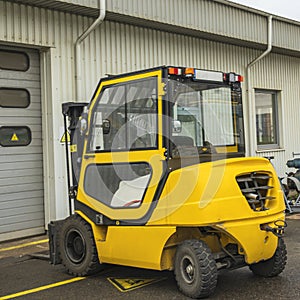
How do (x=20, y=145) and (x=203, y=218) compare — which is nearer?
(x=203, y=218)

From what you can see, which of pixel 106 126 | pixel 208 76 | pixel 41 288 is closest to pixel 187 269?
pixel 41 288

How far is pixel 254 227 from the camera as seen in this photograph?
538 centimetres

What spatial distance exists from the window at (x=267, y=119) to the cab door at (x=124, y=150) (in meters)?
8.85

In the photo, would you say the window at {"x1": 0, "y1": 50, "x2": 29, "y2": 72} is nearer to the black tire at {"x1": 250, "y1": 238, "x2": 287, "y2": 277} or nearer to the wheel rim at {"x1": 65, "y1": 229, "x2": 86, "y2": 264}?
the wheel rim at {"x1": 65, "y1": 229, "x2": 86, "y2": 264}

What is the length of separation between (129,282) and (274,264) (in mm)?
1755

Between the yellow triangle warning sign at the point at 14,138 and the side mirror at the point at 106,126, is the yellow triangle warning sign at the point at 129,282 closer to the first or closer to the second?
the side mirror at the point at 106,126

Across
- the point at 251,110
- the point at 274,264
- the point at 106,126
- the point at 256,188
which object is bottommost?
the point at 274,264

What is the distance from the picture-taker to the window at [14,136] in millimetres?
8852

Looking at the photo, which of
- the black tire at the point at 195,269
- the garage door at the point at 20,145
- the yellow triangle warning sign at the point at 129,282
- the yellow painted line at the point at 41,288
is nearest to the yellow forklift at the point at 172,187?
the black tire at the point at 195,269

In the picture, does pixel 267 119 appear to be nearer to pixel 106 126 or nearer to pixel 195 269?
pixel 106 126

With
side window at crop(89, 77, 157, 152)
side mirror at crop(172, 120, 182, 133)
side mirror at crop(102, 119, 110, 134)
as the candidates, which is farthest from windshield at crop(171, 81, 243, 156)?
side mirror at crop(102, 119, 110, 134)

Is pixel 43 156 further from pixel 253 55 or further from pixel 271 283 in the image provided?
pixel 253 55

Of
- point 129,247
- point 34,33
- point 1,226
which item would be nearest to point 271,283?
point 129,247

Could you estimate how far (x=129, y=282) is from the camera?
6047 millimetres
